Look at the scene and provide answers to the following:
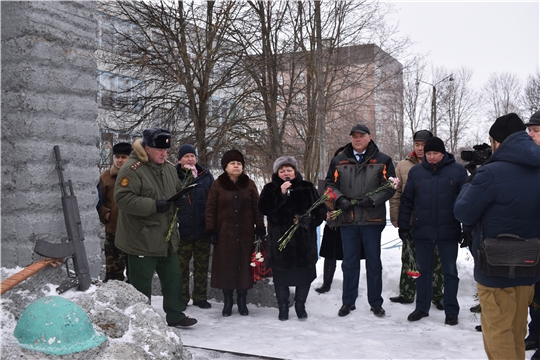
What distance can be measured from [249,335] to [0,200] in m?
2.69

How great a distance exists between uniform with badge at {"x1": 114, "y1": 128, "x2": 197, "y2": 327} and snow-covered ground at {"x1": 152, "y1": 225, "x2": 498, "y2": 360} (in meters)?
0.86

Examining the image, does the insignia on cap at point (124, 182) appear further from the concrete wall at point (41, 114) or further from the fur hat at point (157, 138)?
the concrete wall at point (41, 114)

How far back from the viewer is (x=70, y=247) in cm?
319

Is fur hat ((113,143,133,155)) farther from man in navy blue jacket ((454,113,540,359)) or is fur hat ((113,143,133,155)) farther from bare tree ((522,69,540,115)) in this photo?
bare tree ((522,69,540,115))

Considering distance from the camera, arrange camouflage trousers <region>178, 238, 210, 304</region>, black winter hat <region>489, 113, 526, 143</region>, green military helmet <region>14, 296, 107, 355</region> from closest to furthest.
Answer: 1. green military helmet <region>14, 296, 107, 355</region>
2. black winter hat <region>489, 113, 526, 143</region>
3. camouflage trousers <region>178, 238, 210, 304</region>

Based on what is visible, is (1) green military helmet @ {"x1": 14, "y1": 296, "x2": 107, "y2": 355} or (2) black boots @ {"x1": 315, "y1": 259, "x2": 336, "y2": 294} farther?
(2) black boots @ {"x1": 315, "y1": 259, "x2": 336, "y2": 294}

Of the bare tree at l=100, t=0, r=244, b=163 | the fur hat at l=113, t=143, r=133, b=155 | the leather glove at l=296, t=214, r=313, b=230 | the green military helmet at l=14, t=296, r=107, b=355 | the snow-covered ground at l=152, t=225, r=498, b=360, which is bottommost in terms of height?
the snow-covered ground at l=152, t=225, r=498, b=360

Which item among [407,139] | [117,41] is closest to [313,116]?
[117,41]

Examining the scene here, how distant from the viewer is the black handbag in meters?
3.33

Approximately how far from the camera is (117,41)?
38.1ft

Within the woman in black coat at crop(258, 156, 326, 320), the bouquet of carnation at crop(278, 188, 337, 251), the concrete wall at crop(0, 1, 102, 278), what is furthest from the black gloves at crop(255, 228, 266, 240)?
the concrete wall at crop(0, 1, 102, 278)

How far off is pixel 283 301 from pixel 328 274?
1.07m

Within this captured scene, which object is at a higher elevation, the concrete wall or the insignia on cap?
the concrete wall

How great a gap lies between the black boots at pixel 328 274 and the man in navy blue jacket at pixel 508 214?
287 centimetres
